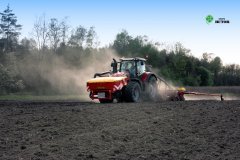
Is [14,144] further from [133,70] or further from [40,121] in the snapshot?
[133,70]

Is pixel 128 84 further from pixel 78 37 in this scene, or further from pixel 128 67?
pixel 78 37

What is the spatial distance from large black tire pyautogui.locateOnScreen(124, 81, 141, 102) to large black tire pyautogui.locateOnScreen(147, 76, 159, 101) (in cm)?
98

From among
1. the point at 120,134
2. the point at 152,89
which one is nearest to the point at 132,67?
the point at 152,89

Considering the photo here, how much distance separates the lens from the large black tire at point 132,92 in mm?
19703

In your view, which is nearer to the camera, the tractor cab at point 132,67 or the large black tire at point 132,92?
the large black tire at point 132,92

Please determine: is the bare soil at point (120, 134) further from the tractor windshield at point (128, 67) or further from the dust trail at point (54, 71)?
the dust trail at point (54, 71)

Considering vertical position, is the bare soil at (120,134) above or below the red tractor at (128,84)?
below

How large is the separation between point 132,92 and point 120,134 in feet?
29.9

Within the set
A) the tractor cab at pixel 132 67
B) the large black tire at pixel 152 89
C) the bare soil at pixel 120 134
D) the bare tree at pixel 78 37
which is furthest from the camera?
the bare tree at pixel 78 37

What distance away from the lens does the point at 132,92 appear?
1977 centimetres

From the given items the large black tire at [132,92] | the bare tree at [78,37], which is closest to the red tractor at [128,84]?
the large black tire at [132,92]

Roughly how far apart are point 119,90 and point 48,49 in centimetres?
3942

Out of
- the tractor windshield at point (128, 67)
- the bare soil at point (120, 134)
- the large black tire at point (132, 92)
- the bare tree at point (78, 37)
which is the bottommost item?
the bare soil at point (120, 134)

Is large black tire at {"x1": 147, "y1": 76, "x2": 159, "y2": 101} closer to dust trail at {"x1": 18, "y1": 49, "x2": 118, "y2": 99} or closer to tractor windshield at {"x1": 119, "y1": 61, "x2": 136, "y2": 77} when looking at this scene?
tractor windshield at {"x1": 119, "y1": 61, "x2": 136, "y2": 77}
